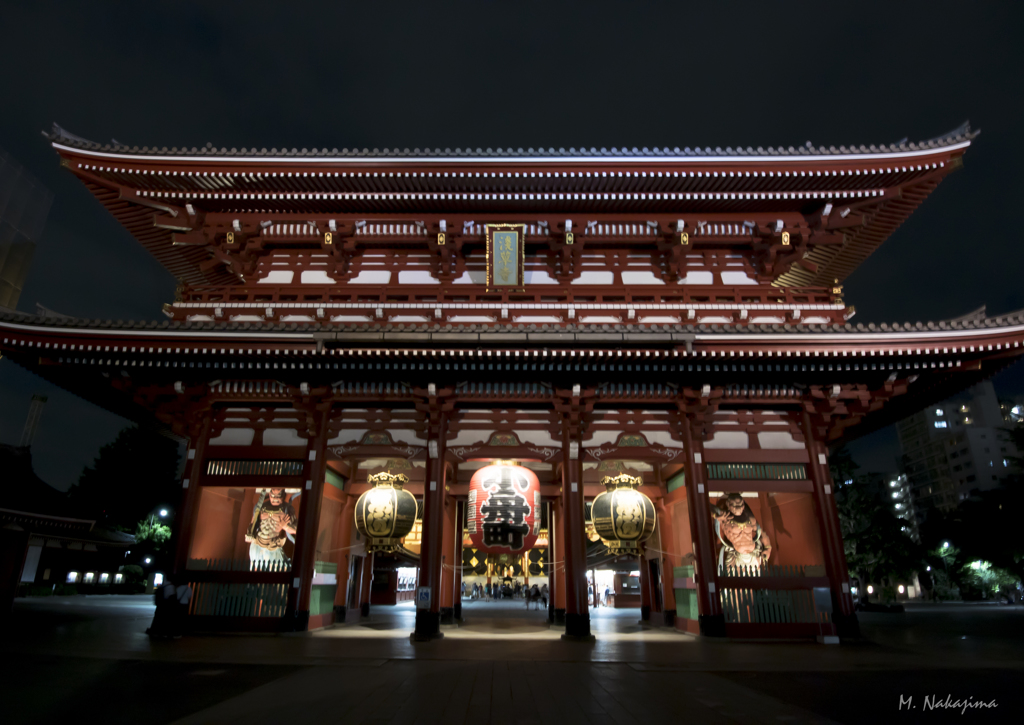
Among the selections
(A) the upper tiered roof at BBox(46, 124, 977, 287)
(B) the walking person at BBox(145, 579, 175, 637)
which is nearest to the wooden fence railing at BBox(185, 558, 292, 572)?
(B) the walking person at BBox(145, 579, 175, 637)

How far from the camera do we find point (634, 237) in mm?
15227

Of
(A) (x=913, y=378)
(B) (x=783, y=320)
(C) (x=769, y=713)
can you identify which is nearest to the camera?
(C) (x=769, y=713)

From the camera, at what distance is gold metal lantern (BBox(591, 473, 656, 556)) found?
12.3 meters

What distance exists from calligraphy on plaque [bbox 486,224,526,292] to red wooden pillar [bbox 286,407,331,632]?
5.82 m

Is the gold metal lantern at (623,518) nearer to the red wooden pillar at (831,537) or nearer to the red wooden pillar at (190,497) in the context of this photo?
the red wooden pillar at (831,537)

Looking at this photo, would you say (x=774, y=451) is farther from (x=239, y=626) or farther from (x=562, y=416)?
(x=239, y=626)

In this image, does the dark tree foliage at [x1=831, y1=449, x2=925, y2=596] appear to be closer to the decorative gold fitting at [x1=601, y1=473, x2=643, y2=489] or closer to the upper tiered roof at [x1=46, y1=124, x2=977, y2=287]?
the upper tiered roof at [x1=46, y1=124, x2=977, y2=287]

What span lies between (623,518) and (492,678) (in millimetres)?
5683

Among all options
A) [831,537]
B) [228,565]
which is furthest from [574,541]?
[228,565]

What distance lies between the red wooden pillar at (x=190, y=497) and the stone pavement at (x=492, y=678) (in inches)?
68.3

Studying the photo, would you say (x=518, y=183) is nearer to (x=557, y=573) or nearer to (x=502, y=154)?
(x=502, y=154)

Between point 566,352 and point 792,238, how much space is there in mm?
8090

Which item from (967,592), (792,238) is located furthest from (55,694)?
(967,592)

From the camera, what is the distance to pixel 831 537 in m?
12.4
